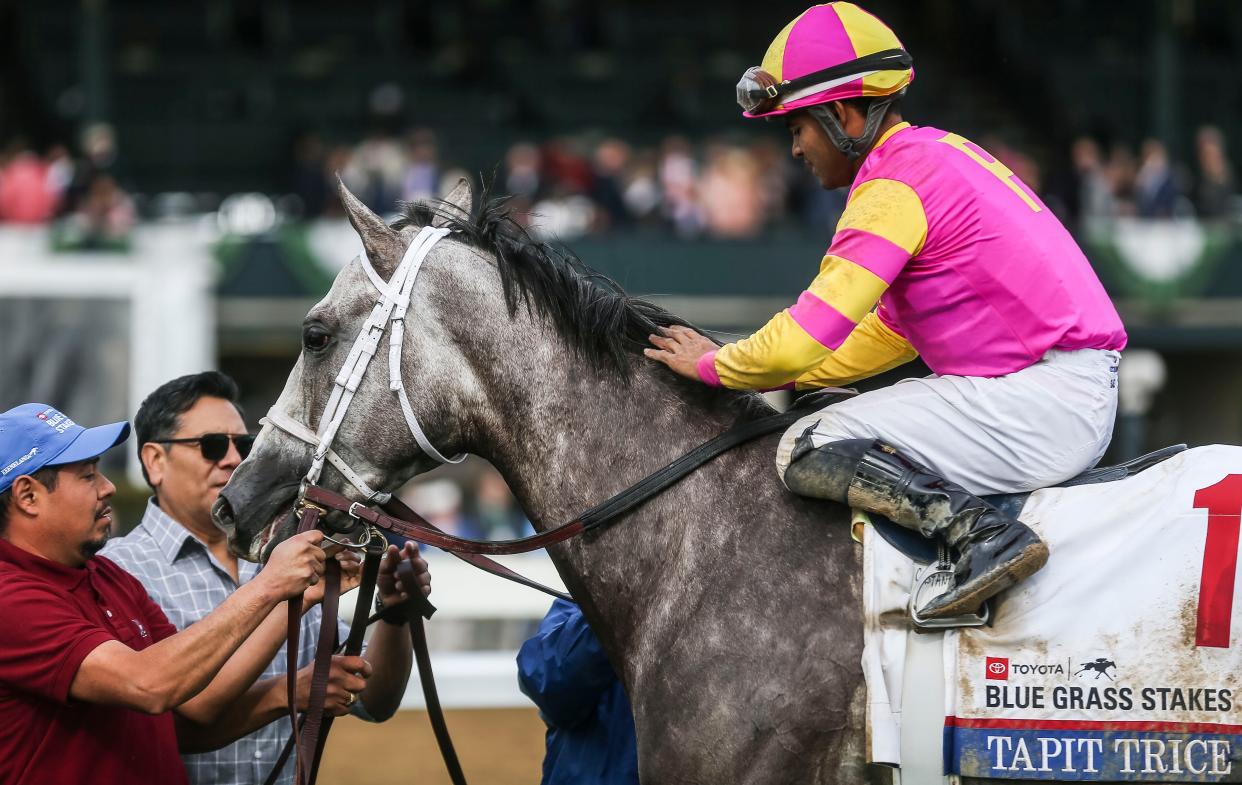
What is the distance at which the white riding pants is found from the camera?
9.59 ft

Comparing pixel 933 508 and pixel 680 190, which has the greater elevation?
pixel 680 190

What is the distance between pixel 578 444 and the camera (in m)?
3.18

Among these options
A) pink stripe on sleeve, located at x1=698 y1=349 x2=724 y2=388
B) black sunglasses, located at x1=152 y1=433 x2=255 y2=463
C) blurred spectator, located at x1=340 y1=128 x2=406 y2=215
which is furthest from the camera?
blurred spectator, located at x1=340 y1=128 x2=406 y2=215

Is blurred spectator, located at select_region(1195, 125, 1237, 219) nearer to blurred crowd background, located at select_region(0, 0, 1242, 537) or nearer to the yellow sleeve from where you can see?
blurred crowd background, located at select_region(0, 0, 1242, 537)

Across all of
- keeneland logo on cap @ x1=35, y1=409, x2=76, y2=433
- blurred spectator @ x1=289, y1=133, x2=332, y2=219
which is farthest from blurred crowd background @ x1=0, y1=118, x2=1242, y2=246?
keeneland logo on cap @ x1=35, y1=409, x2=76, y2=433

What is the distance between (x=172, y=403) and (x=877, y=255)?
1.93m

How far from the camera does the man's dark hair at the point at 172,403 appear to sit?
12.5ft

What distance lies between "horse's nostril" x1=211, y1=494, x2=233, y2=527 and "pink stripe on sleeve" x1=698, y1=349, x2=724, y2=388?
1.05 meters

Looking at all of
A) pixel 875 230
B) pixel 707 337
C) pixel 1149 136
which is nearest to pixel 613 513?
pixel 707 337

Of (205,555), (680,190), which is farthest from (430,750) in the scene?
(680,190)

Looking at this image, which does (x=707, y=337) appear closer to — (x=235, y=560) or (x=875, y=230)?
(x=875, y=230)

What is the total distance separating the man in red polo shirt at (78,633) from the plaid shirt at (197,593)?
1.14 feet

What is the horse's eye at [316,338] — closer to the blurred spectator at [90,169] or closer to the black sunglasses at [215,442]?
the black sunglasses at [215,442]

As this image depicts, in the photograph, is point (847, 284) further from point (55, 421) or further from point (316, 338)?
point (55, 421)
